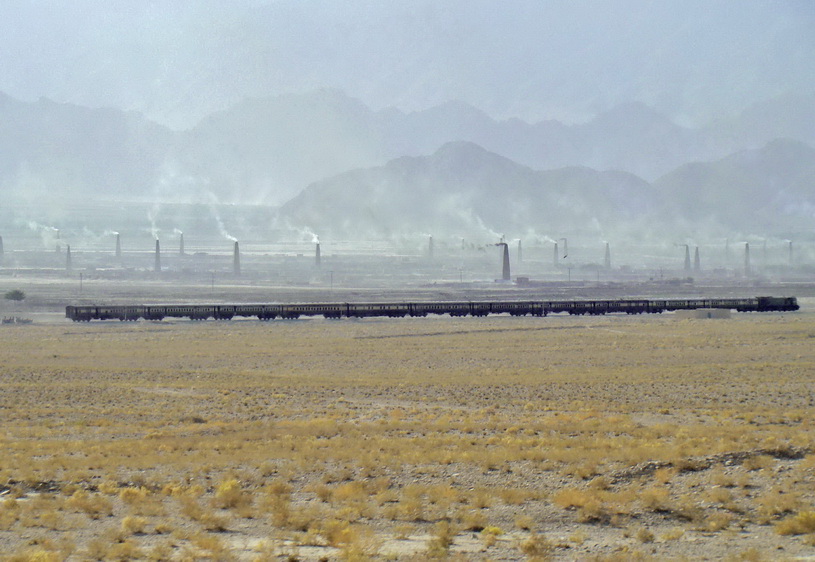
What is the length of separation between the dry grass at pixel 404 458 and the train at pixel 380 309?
28.7 metres

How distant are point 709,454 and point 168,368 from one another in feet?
92.7

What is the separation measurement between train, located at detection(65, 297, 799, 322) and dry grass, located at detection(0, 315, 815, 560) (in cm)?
2867

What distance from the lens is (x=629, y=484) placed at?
1417cm

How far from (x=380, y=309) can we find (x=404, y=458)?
57474mm

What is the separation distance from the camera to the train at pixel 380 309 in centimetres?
7006

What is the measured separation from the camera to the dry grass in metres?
11.7

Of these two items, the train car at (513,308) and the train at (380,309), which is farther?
the train car at (513,308)

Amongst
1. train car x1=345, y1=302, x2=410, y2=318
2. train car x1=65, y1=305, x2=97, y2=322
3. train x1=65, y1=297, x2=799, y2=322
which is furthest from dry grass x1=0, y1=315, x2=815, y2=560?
train car x1=345, y1=302, x2=410, y2=318

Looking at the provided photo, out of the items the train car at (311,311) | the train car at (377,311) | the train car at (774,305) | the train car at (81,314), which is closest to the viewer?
the train car at (81,314)

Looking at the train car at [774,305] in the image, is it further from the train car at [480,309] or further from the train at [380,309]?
the train car at [480,309]

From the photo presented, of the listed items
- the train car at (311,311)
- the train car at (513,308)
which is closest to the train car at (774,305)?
the train car at (513,308)

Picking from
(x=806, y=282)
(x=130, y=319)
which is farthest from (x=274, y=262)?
(x=130, y=319)

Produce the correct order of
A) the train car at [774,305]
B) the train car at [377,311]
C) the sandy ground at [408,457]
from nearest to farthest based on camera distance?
the sandy ground at [408,457]
the train car at [377,311]
the train car at [774,305]

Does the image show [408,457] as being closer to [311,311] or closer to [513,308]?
[311,311]
